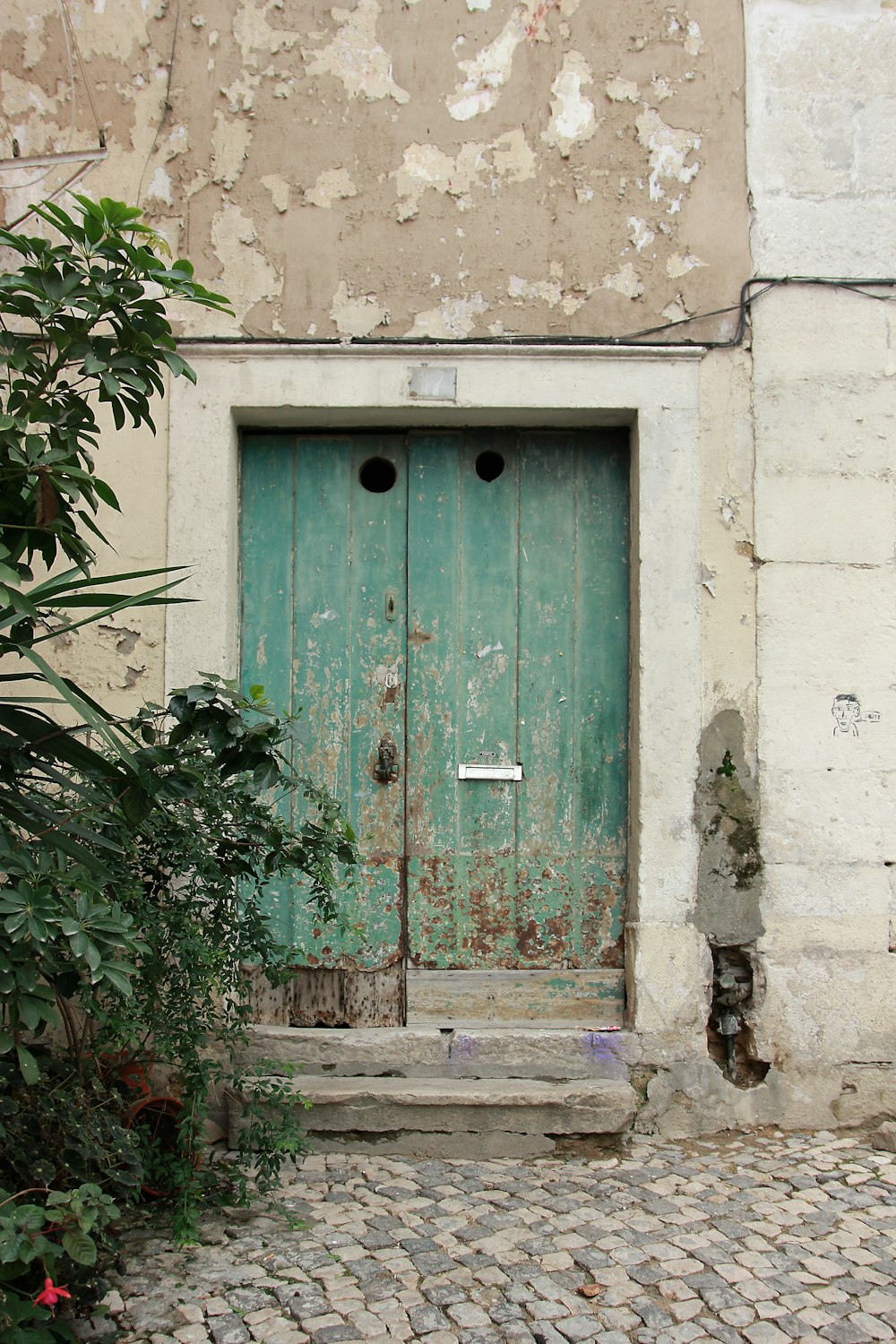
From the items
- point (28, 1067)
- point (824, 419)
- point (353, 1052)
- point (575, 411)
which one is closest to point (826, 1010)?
point (353, 1052)

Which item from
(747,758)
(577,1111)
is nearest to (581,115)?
(747,758)

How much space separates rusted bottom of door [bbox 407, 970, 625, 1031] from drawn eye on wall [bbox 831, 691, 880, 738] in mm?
1155

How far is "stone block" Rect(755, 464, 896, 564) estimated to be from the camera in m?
3.60

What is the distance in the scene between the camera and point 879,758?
140 inches

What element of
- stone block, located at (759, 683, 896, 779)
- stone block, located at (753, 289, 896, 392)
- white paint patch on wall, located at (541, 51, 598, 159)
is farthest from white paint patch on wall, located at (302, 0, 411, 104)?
stone block, located at (759, 683, 896, 779)

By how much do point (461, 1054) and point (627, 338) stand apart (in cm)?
Answer: 253

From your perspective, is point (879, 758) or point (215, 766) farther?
point (879, 758)

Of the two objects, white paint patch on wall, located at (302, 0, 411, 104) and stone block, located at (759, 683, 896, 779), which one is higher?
white paint patch on wall, located at (302, 0, 411, 104)

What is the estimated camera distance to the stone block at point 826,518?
142 inches

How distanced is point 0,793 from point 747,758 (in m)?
2.39

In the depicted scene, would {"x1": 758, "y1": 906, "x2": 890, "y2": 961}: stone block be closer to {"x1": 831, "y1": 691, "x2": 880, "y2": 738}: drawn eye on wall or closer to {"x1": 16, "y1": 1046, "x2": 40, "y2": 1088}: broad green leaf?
{"x1": 831, "y1": 691, "x2": 880, "y2": 738}: drawn eye on wall

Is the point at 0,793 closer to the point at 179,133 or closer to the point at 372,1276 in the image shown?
the point at 372,1276

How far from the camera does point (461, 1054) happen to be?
3.52 meters

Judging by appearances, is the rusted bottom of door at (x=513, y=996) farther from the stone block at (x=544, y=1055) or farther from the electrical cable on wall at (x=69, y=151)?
the electrical cable on wall at (x=69, y=151)
